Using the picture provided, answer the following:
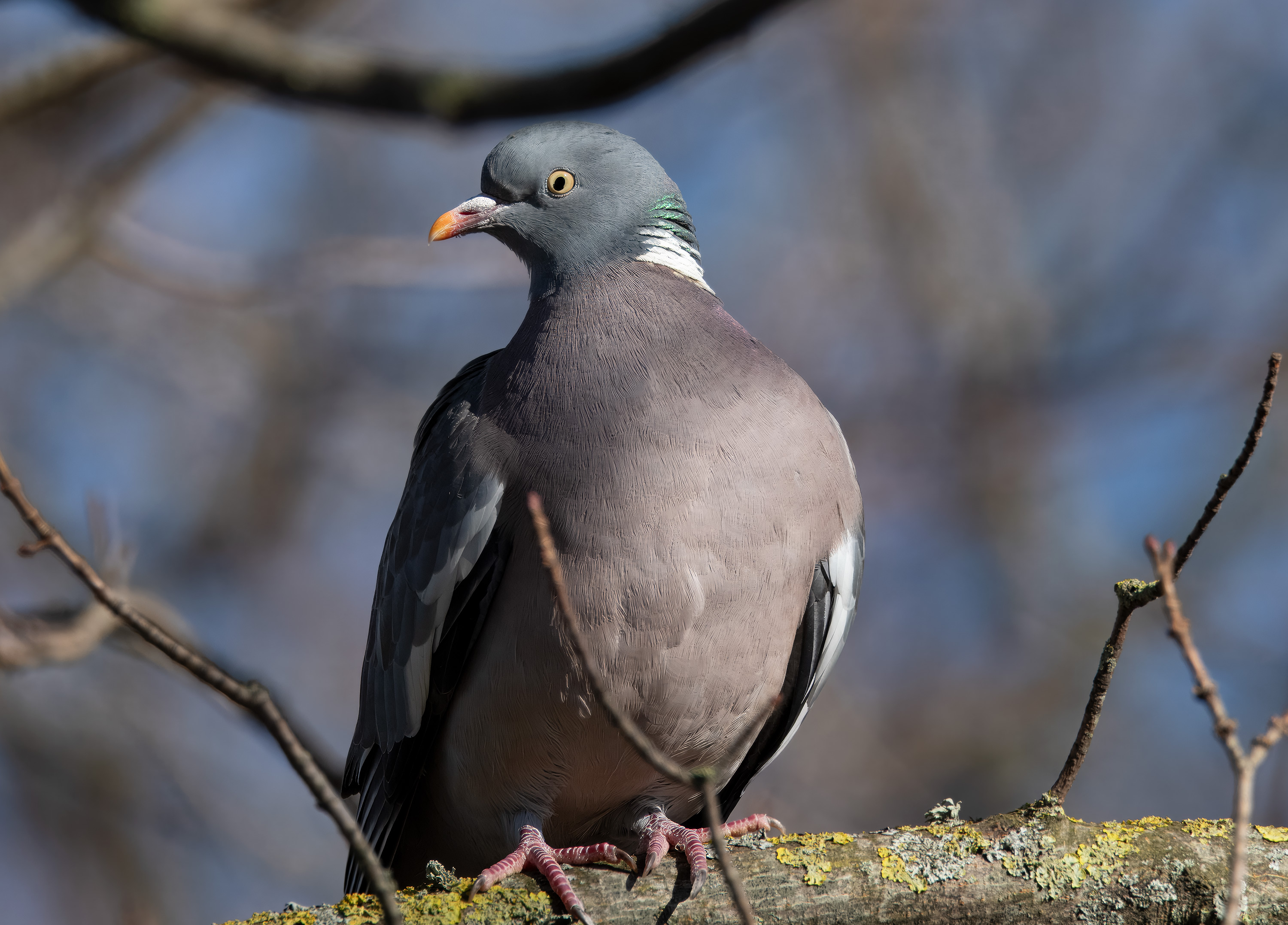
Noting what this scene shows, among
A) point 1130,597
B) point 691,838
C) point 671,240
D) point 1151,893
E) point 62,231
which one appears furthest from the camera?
point 62,231

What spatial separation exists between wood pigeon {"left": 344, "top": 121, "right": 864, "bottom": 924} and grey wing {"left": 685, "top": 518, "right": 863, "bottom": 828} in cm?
1

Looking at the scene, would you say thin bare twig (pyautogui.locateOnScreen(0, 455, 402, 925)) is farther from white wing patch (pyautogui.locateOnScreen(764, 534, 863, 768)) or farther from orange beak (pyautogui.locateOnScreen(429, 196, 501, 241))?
orange beak (pyautogui.locateOnScreen(429, 196, 501, 241))

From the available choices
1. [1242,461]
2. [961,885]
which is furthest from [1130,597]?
[961,885]

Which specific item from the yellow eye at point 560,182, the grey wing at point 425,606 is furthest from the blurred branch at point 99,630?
the yellow eye at point 560,182

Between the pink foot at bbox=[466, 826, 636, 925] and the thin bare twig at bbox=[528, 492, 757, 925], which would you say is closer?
the thin bare twig at bbox=[528, 492, 757, 925]

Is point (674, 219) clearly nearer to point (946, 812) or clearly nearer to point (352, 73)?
point (352, 73)

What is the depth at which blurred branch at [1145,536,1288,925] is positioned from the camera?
6.27ft

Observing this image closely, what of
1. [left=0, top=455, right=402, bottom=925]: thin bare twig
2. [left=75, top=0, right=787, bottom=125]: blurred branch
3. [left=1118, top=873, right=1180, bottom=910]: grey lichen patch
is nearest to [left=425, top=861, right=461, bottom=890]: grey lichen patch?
[left=0, top=455, right=402, bottom=925]: thin bare twig

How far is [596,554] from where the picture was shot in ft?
11.4

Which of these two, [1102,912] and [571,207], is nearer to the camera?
[1102,912]

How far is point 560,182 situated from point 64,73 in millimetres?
1743

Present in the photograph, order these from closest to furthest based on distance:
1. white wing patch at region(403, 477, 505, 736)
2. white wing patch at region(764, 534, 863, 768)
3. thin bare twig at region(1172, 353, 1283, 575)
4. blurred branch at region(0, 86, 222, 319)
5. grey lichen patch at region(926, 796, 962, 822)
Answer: thin bare twig at region(1172, 353, 1283, 575) → grey lichen patch at region(926, 796, 962, 822) → white wing patch at region(403, 477, 505, 736) → white wing patch at region(764, 534, 863, 768) → blurred branch at region(0, 86, 222, 319)

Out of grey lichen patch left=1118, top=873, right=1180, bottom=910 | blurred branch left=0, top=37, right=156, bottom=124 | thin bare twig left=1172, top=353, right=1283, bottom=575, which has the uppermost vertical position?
blurred branch left=0, top=37, right=156, bottom=124

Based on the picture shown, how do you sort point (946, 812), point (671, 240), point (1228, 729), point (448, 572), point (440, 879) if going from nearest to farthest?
1. point (1228, 729)
2. point (440, 879)
3. point (946, 812)
4. point (448, 572)
5. point (671, 240)
